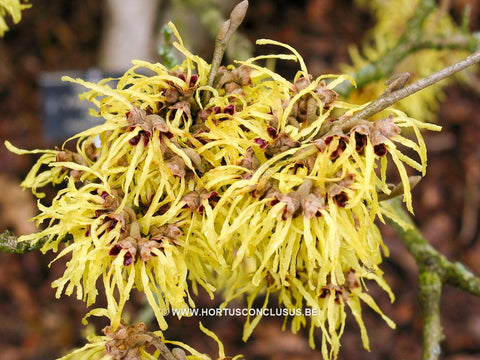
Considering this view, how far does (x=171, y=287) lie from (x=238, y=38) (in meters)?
0.95

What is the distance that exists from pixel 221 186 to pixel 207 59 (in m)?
1.62

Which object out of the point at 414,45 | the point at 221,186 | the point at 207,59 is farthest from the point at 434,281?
the point at 207,59

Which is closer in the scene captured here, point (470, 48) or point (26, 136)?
point (470, 48)

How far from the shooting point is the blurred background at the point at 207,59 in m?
1.89

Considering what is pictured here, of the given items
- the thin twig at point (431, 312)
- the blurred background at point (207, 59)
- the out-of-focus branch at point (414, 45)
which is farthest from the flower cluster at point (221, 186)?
the blurred background at point (207, 59)

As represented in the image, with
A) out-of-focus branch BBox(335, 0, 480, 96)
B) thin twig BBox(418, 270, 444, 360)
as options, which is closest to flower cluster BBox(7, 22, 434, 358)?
thin twig BBox(418, 270, 444, 360)

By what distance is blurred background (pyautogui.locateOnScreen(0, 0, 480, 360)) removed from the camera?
6.19 feet

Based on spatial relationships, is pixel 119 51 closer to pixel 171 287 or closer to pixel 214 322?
pixel 214 322

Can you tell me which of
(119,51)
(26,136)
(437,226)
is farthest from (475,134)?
(26,136)

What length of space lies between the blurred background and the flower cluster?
87cm

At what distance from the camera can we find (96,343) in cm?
70

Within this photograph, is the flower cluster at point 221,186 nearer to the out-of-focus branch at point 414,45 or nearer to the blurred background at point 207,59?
the out-of-focus branch at point 414,45

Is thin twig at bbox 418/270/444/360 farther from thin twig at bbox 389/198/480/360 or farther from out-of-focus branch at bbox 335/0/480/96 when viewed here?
out-of-focus branch at bbox 335/0/480/96

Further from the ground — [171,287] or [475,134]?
[475,134]
